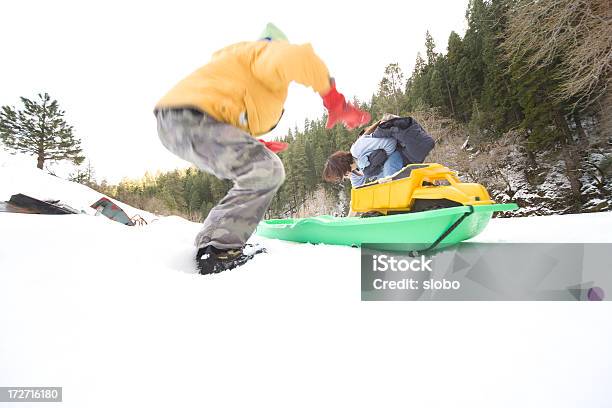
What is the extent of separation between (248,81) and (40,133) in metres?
35.5

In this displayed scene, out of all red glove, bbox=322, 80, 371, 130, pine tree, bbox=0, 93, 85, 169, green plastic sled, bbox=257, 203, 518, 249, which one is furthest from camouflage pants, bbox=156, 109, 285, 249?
pine tree, bbox=0, 93, 85, 169

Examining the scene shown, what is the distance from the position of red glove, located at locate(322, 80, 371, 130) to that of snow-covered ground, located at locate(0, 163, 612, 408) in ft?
3.10

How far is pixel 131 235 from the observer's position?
1265 mm

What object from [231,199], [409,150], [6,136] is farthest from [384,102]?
[6,136]

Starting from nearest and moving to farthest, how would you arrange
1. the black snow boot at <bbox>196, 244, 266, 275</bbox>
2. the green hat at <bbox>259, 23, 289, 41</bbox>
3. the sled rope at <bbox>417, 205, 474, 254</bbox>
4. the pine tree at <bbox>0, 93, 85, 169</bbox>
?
the black snow boot at <bbox>196, 244, 266, 275</bbox> → the sled rope at <bbox>417, 205, 474, 254</bbox> → the green hat at <bbox>259, 23, 289, 41</bbox> → the pine tree at <bbox>0, 93, 85, 169</bbox>

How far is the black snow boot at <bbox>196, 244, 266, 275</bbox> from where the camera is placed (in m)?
1.18

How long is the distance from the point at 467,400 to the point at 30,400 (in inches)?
26.8

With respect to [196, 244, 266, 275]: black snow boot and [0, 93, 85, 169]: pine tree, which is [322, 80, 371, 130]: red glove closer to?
[196, 244, 266, 275]: black snow boot

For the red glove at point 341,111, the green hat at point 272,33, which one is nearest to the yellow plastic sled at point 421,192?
the red glove at point 341,111

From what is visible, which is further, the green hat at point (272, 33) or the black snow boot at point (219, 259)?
the green hat at point (272, 33)

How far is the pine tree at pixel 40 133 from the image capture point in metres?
25.9

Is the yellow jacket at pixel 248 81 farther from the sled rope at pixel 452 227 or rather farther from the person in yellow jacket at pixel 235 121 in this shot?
the sled rope at pixel 452 227

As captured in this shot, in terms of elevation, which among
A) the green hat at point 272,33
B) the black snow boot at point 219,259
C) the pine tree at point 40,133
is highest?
the pine tree at point 40,133

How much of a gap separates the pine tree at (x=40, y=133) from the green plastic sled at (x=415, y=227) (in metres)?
33.6
